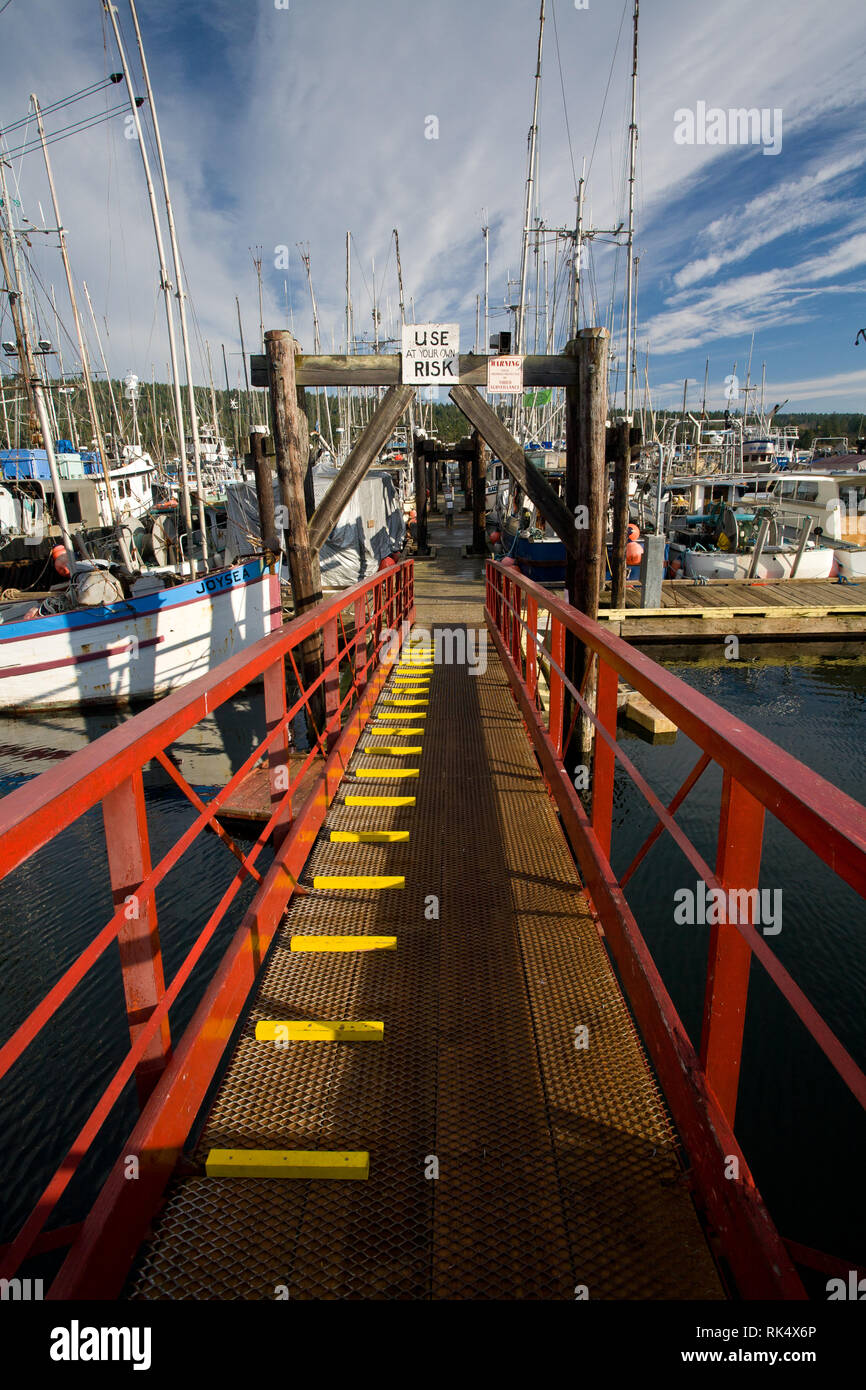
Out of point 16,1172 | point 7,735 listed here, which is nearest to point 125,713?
point 7,735

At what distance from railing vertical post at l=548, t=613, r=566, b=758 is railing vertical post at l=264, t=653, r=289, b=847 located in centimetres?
173

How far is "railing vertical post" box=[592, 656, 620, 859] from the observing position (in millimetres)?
3107

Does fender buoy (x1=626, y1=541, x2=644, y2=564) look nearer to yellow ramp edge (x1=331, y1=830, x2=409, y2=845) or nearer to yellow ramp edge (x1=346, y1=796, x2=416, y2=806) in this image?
yellow ramp edge (x1=346, y1=796, x2=416, y2=806)

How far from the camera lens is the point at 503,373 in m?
7.04

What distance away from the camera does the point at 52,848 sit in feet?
24.9

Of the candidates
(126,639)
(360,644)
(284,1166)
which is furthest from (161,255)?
(284,1166)

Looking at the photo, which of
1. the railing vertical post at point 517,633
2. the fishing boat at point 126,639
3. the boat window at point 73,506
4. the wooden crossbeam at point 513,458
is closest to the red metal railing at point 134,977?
the railing vertical post at point 517,633

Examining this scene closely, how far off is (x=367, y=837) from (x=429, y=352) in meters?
5.33

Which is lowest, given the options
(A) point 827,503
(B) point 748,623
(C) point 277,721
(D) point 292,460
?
(B) point 748,623

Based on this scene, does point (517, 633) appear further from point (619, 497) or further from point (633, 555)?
point (633, 555)

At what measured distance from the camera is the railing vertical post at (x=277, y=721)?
3.48 metres

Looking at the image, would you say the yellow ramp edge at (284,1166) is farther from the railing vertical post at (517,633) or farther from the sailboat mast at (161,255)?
the sailboat mast at (161,255)

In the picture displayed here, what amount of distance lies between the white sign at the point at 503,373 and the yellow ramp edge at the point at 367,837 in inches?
199
